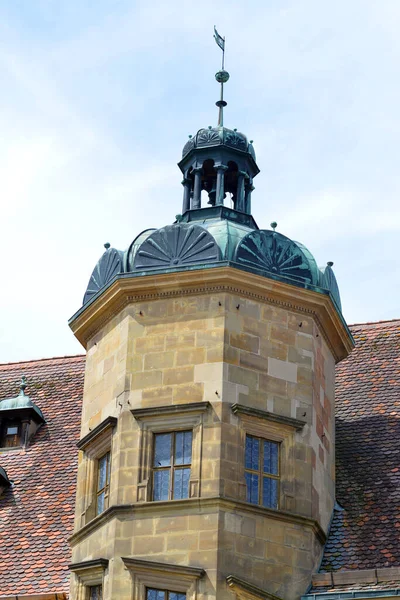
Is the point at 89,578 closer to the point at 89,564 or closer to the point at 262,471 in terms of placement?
the point at 89,564

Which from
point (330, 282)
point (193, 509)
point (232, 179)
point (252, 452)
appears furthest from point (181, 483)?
point (232, 179)

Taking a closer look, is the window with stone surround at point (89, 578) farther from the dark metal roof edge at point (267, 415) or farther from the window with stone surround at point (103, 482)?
the dark metal roof edge at point (267, 415)

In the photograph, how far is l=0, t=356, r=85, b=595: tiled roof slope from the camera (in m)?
25.7

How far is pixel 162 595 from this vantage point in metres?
23.2

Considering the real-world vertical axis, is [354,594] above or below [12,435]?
below

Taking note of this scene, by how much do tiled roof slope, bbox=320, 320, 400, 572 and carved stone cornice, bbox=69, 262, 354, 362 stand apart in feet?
6.42

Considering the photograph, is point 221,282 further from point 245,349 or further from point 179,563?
point 179,563

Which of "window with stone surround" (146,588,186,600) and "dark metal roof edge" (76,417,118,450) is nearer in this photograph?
"window with stone surround" (146,588,186,600)

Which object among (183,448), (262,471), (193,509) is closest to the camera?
(193,509)

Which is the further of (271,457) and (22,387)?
(22,387)

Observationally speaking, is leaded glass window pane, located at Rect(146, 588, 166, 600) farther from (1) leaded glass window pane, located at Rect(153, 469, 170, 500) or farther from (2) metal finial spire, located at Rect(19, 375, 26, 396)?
(2) metal finial spire, located at Rect(19, 375, 26, 396)

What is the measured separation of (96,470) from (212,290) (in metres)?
3.18

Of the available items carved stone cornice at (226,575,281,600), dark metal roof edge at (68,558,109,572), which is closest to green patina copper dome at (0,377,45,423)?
dark metal roof edge at (68,558,109,572)

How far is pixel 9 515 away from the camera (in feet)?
90.1
